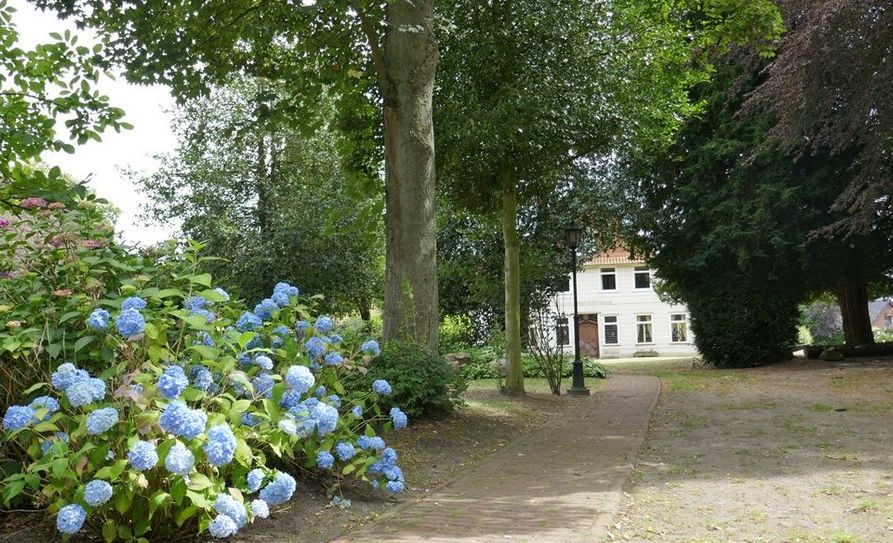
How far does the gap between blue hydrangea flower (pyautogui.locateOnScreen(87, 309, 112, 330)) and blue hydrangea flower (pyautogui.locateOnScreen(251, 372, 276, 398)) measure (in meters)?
0.98

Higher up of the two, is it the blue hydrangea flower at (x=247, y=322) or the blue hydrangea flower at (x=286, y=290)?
the blue hydrangea flower at (x=286, y=290)

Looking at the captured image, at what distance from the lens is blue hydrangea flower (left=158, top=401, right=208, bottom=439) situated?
12.1 feet

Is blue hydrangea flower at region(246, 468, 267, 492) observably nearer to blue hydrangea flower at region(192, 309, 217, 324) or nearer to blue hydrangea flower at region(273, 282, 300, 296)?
blue hydrangea flower at region(192, 309, 217, 324)

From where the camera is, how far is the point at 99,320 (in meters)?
4.18

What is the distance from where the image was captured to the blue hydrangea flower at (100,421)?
12.2 feet

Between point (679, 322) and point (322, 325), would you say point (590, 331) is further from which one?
point (322, 325)

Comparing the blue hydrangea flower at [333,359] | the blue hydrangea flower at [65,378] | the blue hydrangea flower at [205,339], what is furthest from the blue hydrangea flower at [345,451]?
the blue hydrangea flower at [65,378]

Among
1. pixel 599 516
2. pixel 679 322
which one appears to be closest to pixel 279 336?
pixel 599 516

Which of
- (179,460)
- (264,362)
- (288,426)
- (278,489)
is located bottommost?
(278,489)

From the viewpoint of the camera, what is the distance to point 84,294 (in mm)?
4711

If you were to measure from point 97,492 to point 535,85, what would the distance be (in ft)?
33.1

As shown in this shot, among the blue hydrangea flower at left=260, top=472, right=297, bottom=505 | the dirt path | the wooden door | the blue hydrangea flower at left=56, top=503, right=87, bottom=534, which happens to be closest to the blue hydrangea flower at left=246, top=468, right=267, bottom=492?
the blue hydrangea flower at left=260, top=472, right=297, bottom=505

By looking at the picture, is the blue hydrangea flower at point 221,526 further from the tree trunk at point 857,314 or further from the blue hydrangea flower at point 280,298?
the tree trunk at point 857,314

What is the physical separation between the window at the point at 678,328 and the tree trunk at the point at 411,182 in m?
42.6
